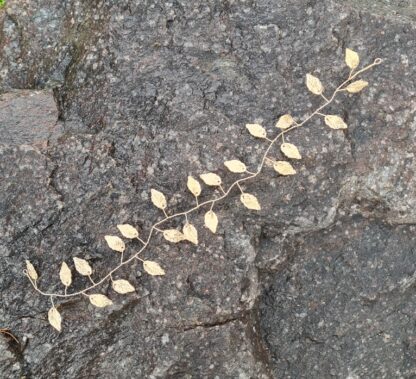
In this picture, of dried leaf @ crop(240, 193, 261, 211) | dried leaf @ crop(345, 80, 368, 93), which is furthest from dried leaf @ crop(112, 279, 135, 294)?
dried leaf @ crop(345, 80, 368, 93)

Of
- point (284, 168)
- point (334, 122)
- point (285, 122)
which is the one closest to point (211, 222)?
point (284, 168)

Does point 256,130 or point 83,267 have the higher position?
point 256,130

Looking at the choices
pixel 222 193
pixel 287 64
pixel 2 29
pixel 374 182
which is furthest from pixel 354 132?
pixel 2 29

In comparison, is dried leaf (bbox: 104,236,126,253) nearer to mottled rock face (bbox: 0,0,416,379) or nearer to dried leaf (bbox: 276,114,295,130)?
mottled rock face (bbox: 0,0,416,379)

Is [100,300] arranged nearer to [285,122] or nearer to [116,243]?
[116,243]

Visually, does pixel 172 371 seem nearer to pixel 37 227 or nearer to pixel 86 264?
pixel 86 264

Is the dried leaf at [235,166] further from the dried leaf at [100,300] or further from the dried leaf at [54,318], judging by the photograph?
the dried leaf at [54,318]
